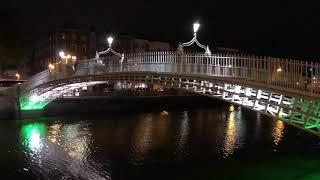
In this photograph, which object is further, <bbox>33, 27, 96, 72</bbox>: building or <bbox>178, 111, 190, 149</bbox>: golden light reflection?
<bbox>33, 27, 96, 72</bbox>: building

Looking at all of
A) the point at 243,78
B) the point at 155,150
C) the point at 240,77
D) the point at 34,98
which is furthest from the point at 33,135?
the point at 243,78

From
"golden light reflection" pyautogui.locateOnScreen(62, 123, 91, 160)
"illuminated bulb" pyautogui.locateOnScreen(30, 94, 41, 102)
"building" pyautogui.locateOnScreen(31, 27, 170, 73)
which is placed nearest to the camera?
"golden light reflection" pyautogui.locateOnScreen(62, 123, 91, 160)

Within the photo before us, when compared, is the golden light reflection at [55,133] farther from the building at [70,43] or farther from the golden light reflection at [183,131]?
the building at [70,43]

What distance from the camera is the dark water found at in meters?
22.1

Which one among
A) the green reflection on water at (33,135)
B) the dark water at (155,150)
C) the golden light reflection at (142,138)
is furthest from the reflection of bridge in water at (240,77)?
the green reflection on water at (33,135)

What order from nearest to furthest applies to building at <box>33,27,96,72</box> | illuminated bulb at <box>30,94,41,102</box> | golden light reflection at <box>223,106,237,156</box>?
golden light reflection at <box>223,106,237,156</box>, illuminated bulb at <box>30,94,41,102</box>, building at <box>33,27,96,72</box>

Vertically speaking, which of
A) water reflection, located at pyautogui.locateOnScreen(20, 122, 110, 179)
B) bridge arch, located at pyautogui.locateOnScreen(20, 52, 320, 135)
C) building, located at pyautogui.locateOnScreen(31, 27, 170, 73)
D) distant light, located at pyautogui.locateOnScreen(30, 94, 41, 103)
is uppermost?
building, located at pyautogui.locateOnScreen(31, 27, 170, 73)

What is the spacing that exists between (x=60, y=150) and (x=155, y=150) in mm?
6033

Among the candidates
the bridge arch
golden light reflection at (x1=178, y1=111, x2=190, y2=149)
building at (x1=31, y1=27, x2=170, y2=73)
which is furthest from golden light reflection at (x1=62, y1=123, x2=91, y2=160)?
building at (x1=31, y1=27, x2=170, y2=73)

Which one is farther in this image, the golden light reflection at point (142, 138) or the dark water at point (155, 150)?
the golden light reflection at point (142, 138)

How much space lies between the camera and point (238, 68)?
2084cm

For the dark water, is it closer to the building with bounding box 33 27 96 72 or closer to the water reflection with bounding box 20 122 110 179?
the water reflection with bounding box 20 122 110 179

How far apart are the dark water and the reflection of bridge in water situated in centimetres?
342

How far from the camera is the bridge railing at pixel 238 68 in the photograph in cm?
1816
